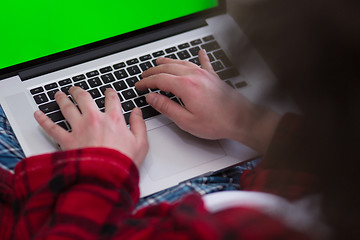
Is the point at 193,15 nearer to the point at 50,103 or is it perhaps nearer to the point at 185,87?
the point at 185,87

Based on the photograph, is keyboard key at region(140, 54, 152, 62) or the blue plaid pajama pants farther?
keyboard key at region(140, 54, 152, 62)

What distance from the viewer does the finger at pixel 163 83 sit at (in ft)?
2.72

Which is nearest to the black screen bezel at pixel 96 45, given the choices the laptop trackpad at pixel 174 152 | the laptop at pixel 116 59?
the laptop at pixel 116 59

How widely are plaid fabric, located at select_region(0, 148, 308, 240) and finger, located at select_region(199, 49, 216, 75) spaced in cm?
26

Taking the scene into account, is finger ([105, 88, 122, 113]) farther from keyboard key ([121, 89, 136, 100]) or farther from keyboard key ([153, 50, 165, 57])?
keyboard key ([153, 50, 165, 57])

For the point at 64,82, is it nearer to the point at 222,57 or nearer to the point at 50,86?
the point at 50,86

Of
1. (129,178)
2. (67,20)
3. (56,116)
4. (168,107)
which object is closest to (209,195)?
(129,178)

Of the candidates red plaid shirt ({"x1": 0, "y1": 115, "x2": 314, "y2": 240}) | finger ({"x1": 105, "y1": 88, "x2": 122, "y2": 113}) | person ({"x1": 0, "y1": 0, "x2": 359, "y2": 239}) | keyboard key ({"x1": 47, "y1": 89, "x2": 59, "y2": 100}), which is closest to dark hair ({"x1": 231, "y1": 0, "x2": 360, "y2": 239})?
person ({"x1": 0, "y1": 0, "x2": 359, "y2": 239})

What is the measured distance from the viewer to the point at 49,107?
0.86 metres

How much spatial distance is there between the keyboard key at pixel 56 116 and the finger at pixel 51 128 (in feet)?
0.06

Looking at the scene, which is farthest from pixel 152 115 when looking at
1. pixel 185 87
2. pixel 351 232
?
pixel 351 232

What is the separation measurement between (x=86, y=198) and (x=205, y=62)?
14.2 inches

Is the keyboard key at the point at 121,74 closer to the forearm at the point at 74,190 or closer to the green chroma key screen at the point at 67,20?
the green chroma key screen at the point at 67,20

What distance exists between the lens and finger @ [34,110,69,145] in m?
0.78
